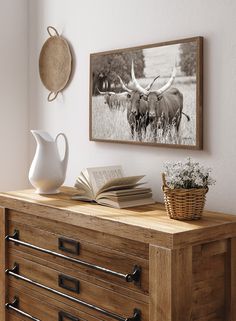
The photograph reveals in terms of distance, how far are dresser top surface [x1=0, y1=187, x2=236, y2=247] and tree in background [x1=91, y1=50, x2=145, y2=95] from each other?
62 centimetres

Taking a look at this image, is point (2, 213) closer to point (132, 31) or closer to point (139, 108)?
point (139, 108)

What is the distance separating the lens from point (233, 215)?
7.14 feet

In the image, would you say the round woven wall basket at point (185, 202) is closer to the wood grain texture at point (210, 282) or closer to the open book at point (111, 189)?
the wood grain texture at point (210, 282)

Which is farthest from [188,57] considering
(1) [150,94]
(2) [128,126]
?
Answer: (2) [128,126]

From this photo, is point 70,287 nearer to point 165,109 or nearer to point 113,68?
point 165,109

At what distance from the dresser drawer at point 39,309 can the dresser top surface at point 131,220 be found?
1.28ft

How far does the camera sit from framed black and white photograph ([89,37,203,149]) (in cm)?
232

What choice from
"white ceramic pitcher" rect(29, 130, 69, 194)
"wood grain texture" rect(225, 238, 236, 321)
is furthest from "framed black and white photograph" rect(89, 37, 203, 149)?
"wood grain texture" rect(225, 238, 236, 321)

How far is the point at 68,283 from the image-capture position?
234cm

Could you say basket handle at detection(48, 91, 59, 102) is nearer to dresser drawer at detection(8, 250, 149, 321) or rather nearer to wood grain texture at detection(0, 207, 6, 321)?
wood grain texture at detection(0, 207, 6, 321)

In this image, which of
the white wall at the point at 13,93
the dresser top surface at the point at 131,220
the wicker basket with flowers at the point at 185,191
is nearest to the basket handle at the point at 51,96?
the white wall at the point at 13,93

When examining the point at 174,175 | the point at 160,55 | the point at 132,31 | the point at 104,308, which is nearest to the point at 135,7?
the point at 132,31

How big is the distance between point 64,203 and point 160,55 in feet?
2.63

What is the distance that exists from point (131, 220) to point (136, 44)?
3.18ft
